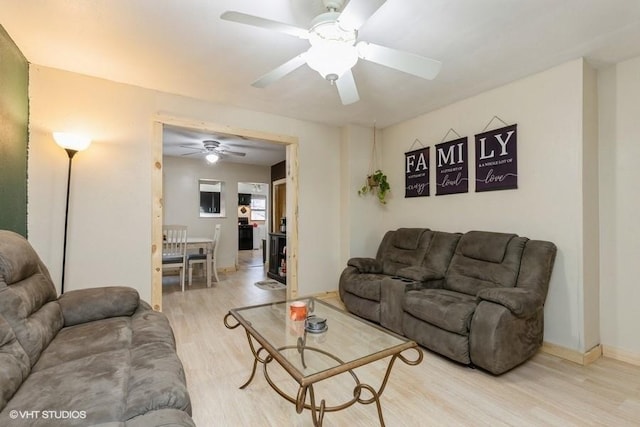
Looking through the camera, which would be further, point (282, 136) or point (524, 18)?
point (282, 136)

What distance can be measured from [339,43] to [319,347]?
1.69 meters

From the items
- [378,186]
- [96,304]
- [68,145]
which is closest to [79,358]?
[96,304]

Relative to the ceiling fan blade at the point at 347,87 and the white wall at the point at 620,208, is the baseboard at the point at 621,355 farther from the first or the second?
the ceiling fan blade at the point at 347,87

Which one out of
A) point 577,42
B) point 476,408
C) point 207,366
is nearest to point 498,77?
point 577,42

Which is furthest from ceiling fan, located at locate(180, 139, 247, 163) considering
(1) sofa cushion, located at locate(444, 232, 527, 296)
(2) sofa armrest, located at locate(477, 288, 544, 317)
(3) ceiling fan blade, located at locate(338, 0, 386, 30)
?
(2) sofa armrest, located at locate(477, 288, 544, 317)

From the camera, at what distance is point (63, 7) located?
1866 mm

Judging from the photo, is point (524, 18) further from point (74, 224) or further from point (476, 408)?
point (74, 224)

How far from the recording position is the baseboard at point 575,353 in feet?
7.62

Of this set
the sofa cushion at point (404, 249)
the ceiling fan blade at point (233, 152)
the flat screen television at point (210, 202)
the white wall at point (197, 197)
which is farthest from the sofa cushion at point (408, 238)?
the flat screen television at point (210, 202)

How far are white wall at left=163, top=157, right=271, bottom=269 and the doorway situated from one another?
9.45ft

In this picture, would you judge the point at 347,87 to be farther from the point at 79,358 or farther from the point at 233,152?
the point at 233,152

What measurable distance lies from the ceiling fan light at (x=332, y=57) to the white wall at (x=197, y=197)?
16.7ft

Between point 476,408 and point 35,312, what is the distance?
8.34 feet

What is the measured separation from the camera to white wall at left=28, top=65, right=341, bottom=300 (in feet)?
8.50
